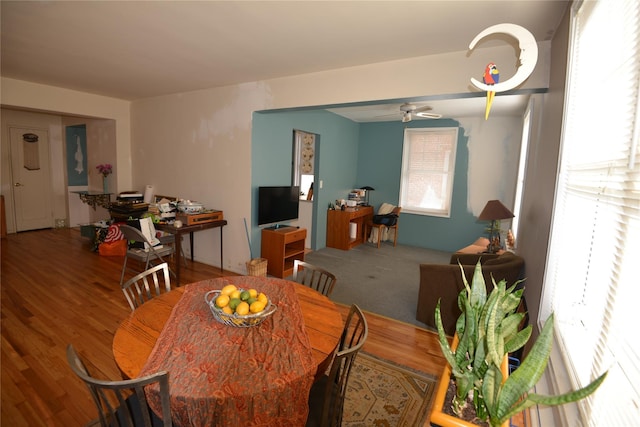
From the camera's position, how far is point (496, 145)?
17.5 feet

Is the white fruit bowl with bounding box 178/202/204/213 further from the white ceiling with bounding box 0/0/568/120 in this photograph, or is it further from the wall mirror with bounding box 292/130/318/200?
the wall mirror with bounding box 292/130/318/200

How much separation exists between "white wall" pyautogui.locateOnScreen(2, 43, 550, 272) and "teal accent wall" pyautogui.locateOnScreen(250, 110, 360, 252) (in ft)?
0.55

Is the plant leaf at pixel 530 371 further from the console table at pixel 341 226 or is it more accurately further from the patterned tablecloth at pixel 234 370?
the console table at pixel 341 226

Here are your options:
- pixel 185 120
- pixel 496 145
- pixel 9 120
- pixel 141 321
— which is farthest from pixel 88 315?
pixel 496 145

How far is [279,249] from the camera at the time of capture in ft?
13.5

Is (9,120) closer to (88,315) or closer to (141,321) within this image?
(88,315)

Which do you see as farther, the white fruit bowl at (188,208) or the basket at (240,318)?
the white fruit bowl at (188,208)

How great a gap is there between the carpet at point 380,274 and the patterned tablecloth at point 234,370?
2106 mm

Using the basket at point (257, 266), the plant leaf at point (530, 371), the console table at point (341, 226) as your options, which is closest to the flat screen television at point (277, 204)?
the basket at point (257, 266)

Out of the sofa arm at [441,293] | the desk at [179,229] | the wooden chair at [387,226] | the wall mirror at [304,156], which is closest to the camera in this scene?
the sofa arm at [441,293]

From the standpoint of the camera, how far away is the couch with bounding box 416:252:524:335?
2568mm

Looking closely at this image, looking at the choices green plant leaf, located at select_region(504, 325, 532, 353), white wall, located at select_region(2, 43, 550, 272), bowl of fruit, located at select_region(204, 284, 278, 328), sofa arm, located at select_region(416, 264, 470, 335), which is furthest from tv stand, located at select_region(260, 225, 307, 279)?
green plant leaf, located at select_region(504, 325, 532, 353)

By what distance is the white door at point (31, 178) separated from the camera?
572 cm

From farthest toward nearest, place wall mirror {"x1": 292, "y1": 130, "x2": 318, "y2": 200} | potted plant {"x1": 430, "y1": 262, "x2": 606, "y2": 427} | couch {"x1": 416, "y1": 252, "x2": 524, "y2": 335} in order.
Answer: wall mirror {"x1": 292, "y1": 130, "x2": 318, "y2": 200} < couch {"x1": 416, "y1": 252, "x2": 524, "y2": 335} < potted plant {"x1": 430, "y1": 262, "x2": 606, "y2": 427}
